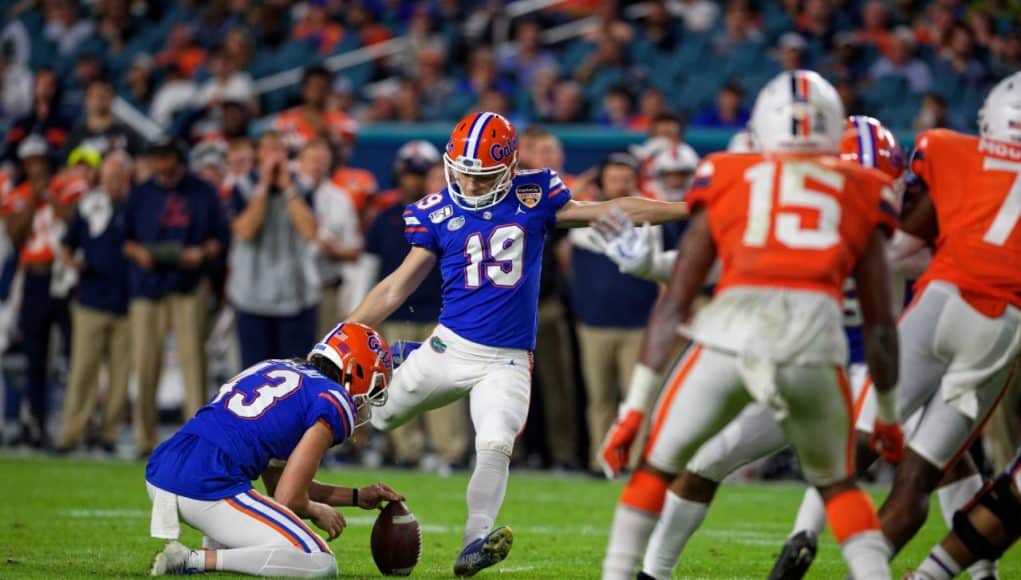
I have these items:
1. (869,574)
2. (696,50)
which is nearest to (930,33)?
(696,50)

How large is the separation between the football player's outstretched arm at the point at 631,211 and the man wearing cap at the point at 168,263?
5912mm

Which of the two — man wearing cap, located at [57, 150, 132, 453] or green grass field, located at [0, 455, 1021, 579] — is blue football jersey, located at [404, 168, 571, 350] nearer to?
green grass field, located at [0, 455, 1021, 579]

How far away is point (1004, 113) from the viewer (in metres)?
5.68

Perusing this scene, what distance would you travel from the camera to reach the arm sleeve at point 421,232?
22.2 feet

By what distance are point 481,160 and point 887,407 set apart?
231cm

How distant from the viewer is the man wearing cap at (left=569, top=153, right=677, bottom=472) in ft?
37.7

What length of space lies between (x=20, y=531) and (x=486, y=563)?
112 inches

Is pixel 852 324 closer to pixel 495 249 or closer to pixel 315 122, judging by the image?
pixel 495 249

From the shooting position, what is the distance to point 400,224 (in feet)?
38.8

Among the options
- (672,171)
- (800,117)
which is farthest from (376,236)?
(800,117)

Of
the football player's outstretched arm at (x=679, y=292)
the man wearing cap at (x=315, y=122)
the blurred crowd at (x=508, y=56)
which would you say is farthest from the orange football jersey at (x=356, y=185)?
the football player's outstretched arm at (x=679, y=292)

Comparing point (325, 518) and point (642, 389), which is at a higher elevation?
point (642, 389)

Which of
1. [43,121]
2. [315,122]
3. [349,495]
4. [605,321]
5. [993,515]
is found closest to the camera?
[993,515]

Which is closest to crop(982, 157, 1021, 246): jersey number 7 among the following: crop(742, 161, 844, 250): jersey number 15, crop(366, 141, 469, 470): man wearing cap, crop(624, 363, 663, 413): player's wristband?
crop(742, 161, 844, 250): jersey number 15
